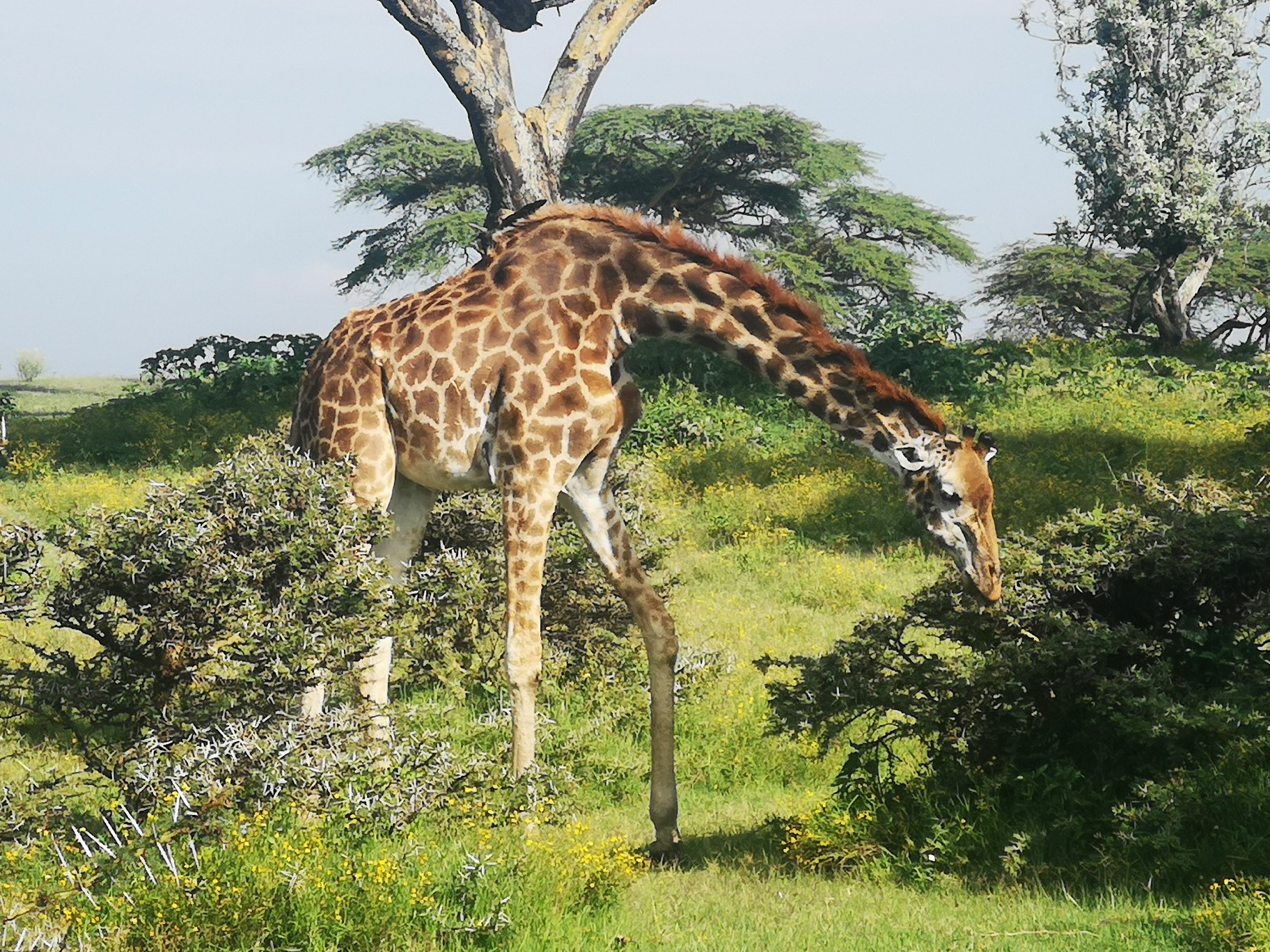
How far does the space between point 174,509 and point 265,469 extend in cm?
51

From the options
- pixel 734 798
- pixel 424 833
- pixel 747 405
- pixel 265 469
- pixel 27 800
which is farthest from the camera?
pixel 747 405

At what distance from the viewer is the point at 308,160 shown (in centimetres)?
3134

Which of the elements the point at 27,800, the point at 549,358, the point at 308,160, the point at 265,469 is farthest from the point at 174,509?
the point at 308,160

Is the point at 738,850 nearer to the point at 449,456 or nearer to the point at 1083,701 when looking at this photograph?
the point at 1083,701

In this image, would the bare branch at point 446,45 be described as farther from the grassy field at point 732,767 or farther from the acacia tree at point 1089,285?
the acacia tree at point 1089,285

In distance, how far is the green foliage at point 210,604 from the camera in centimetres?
677

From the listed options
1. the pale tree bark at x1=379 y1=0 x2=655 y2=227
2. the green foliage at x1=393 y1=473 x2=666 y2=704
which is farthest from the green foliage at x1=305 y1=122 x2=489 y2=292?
the green foliage at x1=393 y1=473 x2=666 y2=704

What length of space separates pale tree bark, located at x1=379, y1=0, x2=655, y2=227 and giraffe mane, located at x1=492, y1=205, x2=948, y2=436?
11686 mm

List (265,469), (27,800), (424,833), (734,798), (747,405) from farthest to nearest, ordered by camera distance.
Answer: (747,405) → (734,798) → (265,469) → (27,800) → (424,833)

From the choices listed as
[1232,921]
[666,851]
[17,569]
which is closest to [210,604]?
[17,569]

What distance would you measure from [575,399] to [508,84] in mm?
14329

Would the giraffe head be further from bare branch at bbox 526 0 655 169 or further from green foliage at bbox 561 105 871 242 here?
green foliage at bbox 561 105 871 242

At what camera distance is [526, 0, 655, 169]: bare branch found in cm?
2053

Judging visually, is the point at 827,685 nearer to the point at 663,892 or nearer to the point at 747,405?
the point at 663,892
